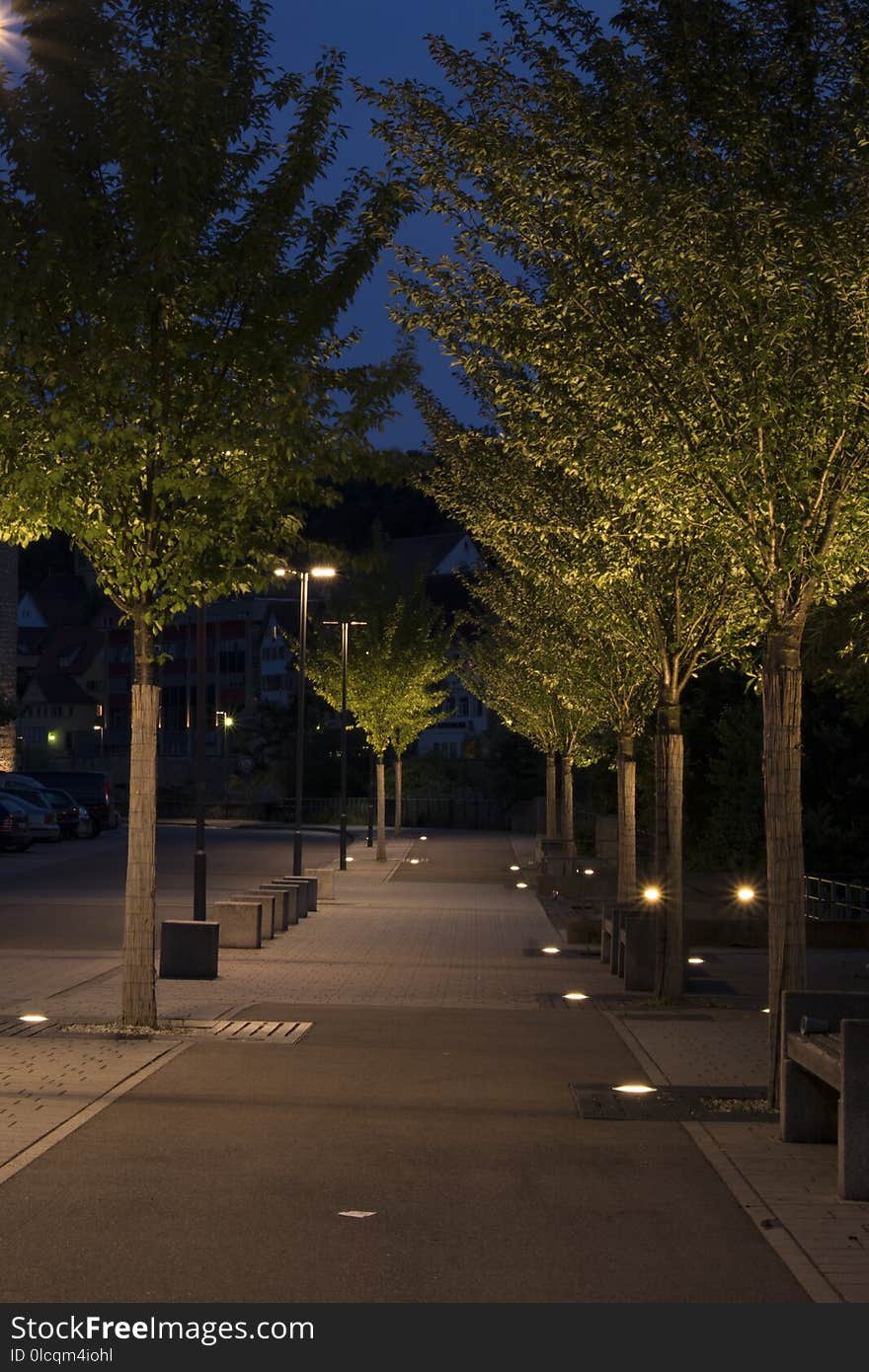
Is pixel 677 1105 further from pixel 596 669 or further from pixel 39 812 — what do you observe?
pixel 39 812

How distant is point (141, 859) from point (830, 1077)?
7.11m

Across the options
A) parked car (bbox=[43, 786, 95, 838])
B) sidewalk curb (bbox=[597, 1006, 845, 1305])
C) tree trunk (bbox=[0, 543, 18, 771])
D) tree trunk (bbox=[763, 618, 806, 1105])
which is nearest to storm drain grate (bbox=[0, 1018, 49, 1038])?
sidewalk curb (bbox=[597, 1006, 845, 1305])

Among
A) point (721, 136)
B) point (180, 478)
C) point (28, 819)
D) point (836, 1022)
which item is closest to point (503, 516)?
point (180, 478)

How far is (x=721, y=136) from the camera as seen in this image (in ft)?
40.0

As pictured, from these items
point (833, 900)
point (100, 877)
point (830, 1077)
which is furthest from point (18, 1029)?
point (100, 877)

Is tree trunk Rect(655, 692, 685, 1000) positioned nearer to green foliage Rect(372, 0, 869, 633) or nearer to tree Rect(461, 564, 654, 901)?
tree Rect(461, 564, 654, 901)

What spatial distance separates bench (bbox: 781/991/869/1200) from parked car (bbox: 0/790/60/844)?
45317 mm

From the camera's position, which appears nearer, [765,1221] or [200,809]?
[765,1221]

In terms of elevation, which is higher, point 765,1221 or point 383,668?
point 383,668

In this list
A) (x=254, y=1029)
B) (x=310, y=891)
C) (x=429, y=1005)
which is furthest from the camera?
(x=310, y=891)

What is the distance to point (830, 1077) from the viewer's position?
9.43 m

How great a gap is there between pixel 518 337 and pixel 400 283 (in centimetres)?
239

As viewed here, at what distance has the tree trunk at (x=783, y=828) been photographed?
454 inches

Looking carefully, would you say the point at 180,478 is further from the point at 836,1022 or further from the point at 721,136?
the point at 836,1022
